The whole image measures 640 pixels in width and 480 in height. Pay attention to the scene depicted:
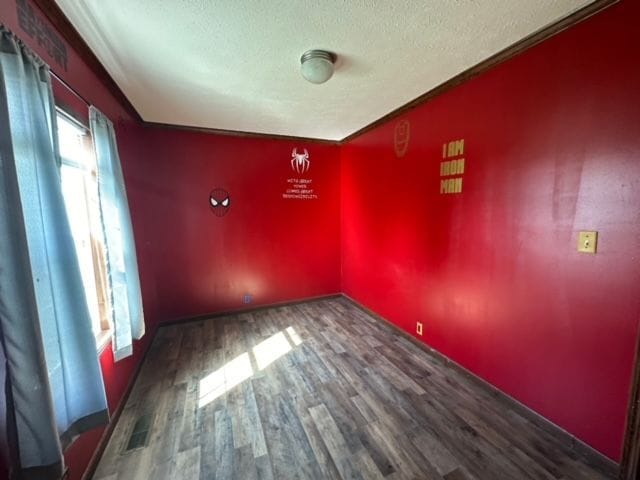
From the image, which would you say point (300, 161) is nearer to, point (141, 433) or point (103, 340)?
point (103, 340)

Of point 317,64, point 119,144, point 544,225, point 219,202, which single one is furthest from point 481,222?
point 119,144

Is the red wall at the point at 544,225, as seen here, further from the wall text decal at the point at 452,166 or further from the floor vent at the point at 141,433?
the floor vent at the point at 141,433

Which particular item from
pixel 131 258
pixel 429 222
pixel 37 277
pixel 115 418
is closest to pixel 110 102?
pixel 131 258

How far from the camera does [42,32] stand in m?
1.17

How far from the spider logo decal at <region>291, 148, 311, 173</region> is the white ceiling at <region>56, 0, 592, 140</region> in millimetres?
1118

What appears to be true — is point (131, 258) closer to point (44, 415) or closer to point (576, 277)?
point (44, 415)

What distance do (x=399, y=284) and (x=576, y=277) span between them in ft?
4.82

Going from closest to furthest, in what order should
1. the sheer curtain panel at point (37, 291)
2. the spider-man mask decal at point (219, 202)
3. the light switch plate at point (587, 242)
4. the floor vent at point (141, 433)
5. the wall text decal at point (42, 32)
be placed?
the sheer curtain panel at point (37, 291)
the wall text decal at point (42, 32)
the light switch plate at point (587, 242)
the floor vent at point (141, 433)
the spider-man mask decal at point (219, 202)

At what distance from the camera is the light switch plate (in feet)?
4.34

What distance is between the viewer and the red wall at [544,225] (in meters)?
1.24

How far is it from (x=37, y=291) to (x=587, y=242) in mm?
2497

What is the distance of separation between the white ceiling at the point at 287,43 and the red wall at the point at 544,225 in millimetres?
262

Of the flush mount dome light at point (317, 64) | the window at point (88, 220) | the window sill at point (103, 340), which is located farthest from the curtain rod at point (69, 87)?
the window sill at point (103, 340)

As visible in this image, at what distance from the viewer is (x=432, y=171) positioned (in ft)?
Result: 7.39
